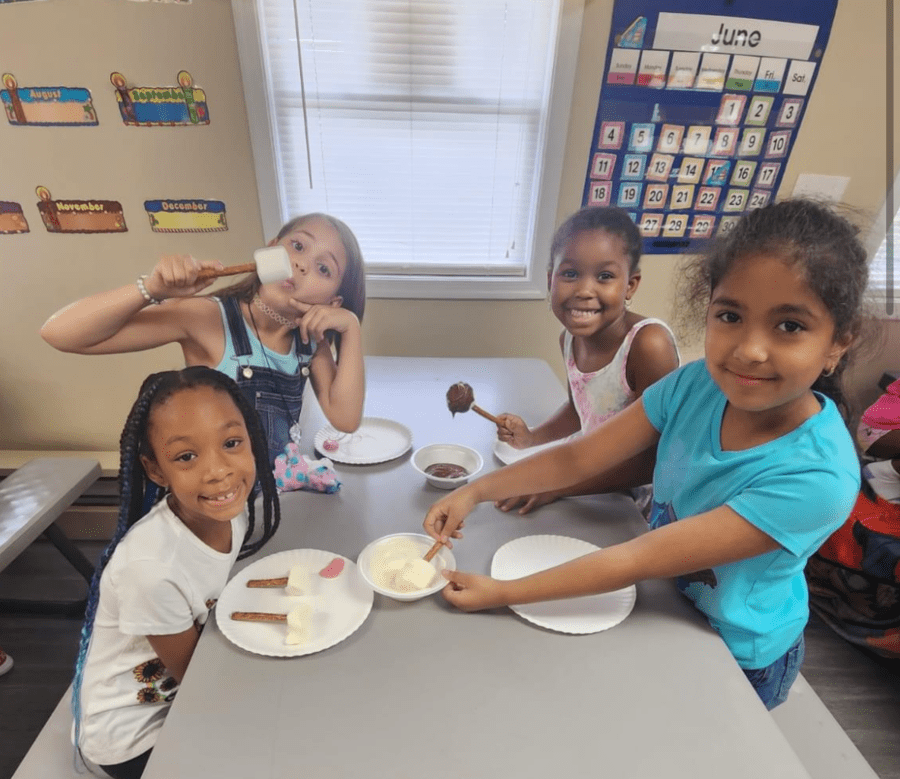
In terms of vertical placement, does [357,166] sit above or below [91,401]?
above

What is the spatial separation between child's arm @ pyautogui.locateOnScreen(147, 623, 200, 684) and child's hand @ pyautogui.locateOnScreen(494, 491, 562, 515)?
0.57 meters

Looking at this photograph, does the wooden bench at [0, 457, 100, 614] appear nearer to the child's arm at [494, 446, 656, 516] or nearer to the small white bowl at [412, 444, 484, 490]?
the small white bowl at [412, 444, 484, 490]

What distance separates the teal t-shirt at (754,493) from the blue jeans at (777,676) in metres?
0.04

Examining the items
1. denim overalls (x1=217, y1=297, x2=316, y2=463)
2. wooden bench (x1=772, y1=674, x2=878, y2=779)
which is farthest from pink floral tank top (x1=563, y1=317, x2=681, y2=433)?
wooden bench (x1=772, y1=674, x2=878, y2=779)

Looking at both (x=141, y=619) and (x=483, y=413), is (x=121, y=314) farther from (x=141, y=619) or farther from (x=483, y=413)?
→ (x=483, y=413)

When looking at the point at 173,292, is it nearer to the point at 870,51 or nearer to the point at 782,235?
the point at 782,235

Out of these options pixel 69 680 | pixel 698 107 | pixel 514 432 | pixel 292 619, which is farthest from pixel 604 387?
pixel 69 680

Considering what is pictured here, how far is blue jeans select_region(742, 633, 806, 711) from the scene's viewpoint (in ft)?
2.87

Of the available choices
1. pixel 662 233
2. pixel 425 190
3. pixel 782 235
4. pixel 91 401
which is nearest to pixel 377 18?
pixel 425 190

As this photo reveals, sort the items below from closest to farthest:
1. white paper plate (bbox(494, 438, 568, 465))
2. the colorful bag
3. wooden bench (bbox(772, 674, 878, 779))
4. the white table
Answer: the white table, wooden bench (bbox(772, 674, 878, 779)), white paper plate (bbox(494, 438, 568, 465)), the colorful bag

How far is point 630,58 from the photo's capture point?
1.49 m

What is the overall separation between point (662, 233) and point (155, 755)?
5.81 ft

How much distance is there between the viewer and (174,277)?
2.03ft

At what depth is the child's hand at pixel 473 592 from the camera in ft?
2.58
